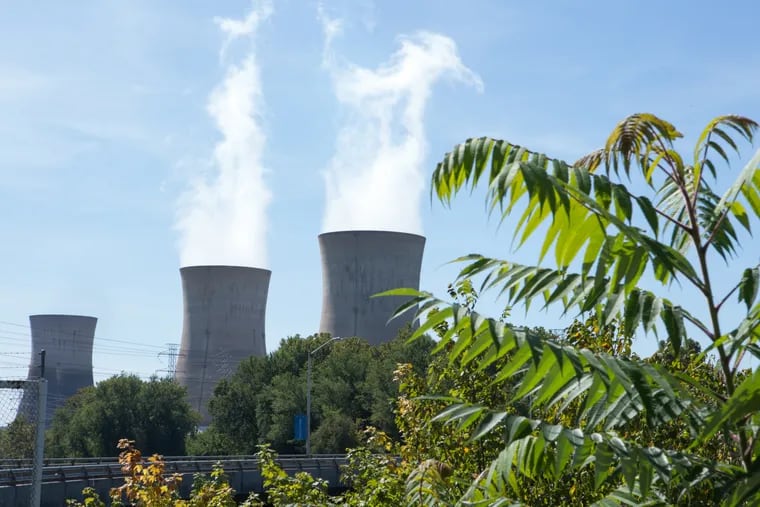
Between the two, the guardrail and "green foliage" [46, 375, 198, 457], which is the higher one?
"green foliage" [46, 375, 198, 457]

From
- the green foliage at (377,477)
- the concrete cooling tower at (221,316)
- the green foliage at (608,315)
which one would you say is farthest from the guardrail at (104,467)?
the concrete cooling tower at (221,316)

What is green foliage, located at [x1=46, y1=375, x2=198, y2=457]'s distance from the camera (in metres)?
65.3

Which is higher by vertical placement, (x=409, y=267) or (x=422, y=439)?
(x=409, y=267)

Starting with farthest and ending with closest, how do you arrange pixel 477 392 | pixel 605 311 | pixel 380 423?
pixel 380 423 < pixel 477 392 < pixel 605 311

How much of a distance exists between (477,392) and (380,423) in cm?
4755

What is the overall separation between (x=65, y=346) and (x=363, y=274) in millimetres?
33647

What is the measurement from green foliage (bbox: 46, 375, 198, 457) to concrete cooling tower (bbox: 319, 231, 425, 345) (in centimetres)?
1186

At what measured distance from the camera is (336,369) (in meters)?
63.7

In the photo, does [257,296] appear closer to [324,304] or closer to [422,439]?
[324,304]

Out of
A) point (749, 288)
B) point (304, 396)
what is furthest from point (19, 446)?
point (749, 288)

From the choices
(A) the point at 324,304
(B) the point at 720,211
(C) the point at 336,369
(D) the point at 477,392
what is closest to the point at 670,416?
(B) the point at 720,211

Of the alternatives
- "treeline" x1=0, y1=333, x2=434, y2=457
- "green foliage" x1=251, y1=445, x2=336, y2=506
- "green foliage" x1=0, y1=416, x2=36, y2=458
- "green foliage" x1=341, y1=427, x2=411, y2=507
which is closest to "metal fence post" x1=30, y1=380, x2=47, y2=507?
"green foliage" x1=251, y1=445, x2=336, y2=506

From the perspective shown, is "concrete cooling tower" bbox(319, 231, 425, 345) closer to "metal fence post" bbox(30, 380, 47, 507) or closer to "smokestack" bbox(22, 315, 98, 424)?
"smokestack" bbox(22, 315, 98, 424)

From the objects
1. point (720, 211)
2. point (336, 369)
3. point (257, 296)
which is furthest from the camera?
point (257, 296)
